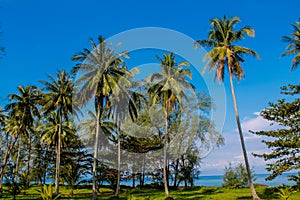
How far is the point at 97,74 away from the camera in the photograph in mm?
25266

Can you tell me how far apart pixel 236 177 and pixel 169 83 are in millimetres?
14130

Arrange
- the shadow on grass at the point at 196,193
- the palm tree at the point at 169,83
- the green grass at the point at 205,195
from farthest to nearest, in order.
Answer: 1. the palm tree at the point at 169,83
2. the shadow on grass at the point at 196,193
3. the green grass at the point at 205,195

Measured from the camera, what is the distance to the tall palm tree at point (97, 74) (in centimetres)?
2512

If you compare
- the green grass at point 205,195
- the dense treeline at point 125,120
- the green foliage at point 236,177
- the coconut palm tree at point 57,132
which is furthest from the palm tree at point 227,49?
the coconut palm tree at point 57,132

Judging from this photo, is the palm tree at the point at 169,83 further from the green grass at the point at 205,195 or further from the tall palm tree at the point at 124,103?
the green grass at the point at 205,195

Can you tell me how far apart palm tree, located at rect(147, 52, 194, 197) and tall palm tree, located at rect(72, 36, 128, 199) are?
152 inches

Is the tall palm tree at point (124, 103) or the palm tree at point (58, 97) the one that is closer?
the tall palm tree at point (124, 103)

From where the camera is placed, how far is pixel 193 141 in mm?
Result: 37344

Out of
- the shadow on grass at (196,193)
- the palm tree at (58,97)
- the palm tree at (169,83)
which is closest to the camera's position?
the shadow on grass at (196,193)

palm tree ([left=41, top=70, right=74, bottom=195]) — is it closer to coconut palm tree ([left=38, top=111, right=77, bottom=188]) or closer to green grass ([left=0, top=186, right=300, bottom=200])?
coconut palm tree ([left=38, top=111, right=77, bottom=188])

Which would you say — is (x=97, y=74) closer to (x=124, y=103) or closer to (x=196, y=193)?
(x=124, y=103)

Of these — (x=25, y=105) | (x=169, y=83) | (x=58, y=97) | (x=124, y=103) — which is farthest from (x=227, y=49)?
(x=25, y=105)

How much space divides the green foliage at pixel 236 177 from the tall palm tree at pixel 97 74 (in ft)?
52.1

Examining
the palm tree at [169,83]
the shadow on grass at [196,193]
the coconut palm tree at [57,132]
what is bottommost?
the shadow on grass at [196,193]
